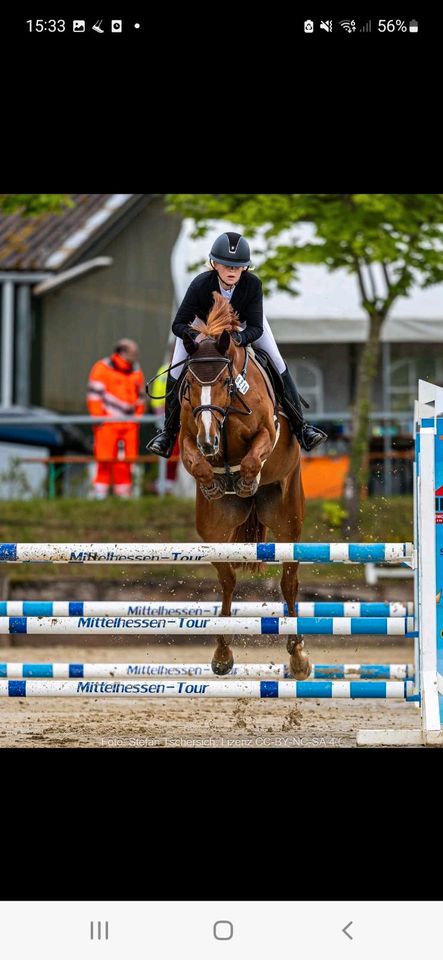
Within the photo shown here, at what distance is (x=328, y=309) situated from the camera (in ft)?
37.9

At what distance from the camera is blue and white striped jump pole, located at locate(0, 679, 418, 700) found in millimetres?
4613

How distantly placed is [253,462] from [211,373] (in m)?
0.42

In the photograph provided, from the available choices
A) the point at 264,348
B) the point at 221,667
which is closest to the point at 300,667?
the point at 221,667

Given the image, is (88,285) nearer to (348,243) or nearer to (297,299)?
(297,299)

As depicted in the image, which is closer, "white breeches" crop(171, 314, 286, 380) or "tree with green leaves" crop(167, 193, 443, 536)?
"white breeches" crop(171, 314, 286, 380)

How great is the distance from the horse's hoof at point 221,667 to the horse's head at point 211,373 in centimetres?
92

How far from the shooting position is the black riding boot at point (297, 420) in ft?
19.2

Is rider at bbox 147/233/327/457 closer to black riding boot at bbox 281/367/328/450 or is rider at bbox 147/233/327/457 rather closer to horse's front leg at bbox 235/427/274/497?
black riding boot at bbox 281/367/328/450

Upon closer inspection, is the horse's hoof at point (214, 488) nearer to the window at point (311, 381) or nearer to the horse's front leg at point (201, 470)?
the horse's front leg at point (201, 470)

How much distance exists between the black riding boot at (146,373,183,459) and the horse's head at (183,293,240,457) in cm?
30

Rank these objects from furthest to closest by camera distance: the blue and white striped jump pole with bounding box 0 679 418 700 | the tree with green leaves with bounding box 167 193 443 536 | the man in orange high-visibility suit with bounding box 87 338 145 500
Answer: the man in orange high-visibility suit with bounding box 87 338 145 500
the tree with green leaves with bounding box 167 193 443 536
the blue and white striped jump pole with bounding box 0 679 418 700

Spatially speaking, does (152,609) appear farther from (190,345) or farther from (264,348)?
(264,348)
